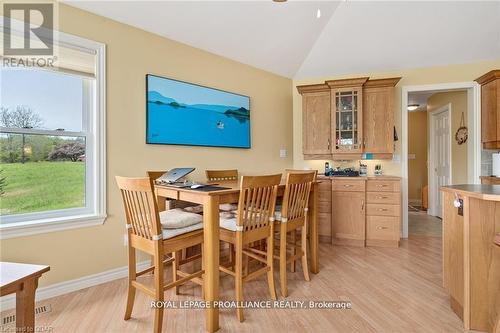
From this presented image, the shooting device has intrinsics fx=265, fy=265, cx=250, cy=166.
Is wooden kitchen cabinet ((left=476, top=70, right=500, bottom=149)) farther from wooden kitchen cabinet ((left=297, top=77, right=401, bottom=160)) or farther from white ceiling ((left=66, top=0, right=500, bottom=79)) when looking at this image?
wooden kitchen cabinet ((left=297, top=77, right=401, bottom=160))

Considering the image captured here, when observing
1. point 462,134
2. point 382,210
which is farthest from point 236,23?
point 462,134

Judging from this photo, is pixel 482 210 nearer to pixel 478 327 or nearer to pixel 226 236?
Answer: pixel 478 327

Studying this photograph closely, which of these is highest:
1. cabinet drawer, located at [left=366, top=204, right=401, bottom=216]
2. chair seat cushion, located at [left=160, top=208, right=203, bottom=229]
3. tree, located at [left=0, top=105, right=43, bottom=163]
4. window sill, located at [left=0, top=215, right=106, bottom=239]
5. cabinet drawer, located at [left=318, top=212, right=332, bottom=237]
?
tree, located at [left=0, top=105, right=43, bottom=163]

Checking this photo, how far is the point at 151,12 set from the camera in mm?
2551

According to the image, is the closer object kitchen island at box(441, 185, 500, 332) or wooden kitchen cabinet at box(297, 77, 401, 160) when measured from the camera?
kitchen island at box(441, 185, 500, 332)

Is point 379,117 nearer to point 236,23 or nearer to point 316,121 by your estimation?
point 316,121

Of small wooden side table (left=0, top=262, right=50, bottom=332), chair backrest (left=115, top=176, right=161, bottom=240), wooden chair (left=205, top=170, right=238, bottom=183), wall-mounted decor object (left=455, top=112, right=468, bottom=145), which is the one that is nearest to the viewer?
small wooden side table (left=0, top=262, right=50, bottom=332)

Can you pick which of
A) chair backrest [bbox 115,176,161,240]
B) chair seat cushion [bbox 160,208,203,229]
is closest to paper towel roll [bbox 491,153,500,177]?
chair seat cushion [bbox 160,208,203,229]

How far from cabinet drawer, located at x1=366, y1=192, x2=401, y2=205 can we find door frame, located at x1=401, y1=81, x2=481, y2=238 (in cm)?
64

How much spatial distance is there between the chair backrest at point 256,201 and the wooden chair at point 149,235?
1.08 feet

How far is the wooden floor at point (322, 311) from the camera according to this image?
5.77 ft

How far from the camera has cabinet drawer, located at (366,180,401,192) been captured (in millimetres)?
3363

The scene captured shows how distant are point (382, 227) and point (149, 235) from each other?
2923mm

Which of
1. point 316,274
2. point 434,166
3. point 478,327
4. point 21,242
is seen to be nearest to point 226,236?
point 316,274
